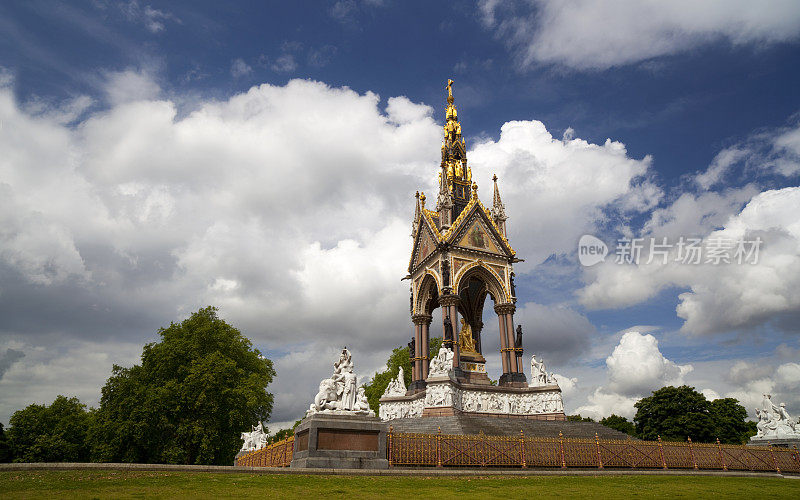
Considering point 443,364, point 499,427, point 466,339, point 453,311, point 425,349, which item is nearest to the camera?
point 499,427

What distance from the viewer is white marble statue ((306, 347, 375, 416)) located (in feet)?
43.9

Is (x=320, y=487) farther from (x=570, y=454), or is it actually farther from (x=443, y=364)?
(x=443, y=364)

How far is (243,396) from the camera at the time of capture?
31547mm

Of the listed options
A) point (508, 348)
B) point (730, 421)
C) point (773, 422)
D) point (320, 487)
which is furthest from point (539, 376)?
point (730, 421)

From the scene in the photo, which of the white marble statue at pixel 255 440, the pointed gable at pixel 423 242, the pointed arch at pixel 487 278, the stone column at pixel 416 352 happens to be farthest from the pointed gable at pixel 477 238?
the white marble statue at pixel 255 440

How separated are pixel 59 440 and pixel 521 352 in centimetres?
3763

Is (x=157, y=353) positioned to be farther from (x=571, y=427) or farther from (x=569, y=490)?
(x=569, y=490)

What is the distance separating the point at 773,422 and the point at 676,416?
26.6m

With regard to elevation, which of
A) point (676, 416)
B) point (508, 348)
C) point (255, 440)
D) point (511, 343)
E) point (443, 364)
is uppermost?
point (511, 343)

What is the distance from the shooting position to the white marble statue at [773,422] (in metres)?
21.6

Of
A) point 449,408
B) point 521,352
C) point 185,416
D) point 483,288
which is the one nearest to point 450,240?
point 483,288

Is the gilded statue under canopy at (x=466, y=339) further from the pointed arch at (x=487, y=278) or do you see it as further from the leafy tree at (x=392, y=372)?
the leafy tree at (x=392, y=372)

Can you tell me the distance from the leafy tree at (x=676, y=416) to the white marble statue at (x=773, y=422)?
23.8 metres

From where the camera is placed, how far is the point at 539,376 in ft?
91.6
